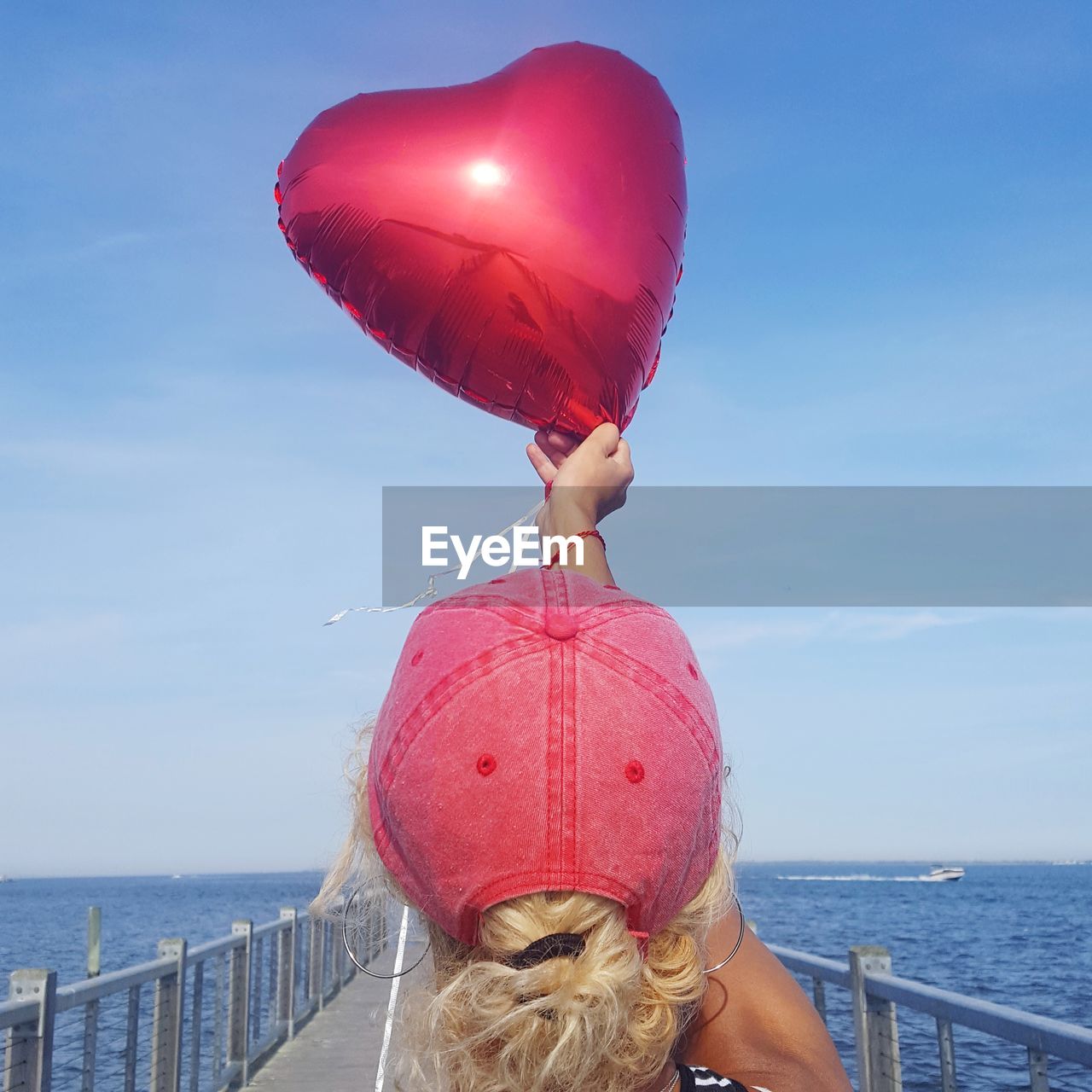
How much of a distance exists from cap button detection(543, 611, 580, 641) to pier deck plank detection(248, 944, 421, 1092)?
5.40 m

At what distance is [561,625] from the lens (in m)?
1.11

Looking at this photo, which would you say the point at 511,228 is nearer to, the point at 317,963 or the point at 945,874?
the point at 317,963

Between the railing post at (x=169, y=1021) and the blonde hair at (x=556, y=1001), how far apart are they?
476 centimetres

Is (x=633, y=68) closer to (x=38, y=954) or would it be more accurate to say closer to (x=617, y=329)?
(x=617, y=329)

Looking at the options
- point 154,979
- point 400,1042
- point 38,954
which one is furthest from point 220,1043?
point 38,954

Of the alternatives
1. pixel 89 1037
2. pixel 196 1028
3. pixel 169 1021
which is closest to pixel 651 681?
pixel 89 1037

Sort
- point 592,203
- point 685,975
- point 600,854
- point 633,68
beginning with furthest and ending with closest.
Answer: point 633,68, point 592,203, point 685,975, point 600,854

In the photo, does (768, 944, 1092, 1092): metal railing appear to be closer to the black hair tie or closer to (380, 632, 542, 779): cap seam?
the black hair tie

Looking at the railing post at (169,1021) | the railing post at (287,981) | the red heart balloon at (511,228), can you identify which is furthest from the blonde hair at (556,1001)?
the railing post at (287,981)

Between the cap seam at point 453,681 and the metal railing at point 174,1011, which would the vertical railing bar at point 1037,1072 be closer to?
the metal railing at point 174,1011

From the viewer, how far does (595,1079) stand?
3.52ft

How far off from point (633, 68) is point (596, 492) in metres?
1.01

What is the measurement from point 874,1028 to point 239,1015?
4666mm

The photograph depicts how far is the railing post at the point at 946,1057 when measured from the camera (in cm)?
314
